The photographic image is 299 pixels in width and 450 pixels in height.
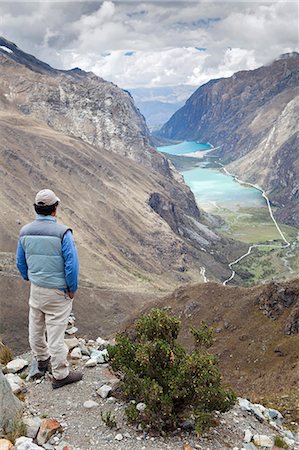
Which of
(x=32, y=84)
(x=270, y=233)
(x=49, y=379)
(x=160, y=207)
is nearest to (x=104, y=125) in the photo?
(x=32, y=84)

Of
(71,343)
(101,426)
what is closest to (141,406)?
(101,426)

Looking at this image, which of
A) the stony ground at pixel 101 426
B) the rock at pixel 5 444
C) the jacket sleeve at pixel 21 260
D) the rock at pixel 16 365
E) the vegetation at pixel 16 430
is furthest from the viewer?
the rock at pixel 16 365

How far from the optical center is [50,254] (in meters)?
8.95

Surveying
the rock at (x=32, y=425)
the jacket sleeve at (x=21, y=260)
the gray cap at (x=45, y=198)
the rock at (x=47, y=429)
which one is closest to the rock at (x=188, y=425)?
the rock at (x=47, y=429)

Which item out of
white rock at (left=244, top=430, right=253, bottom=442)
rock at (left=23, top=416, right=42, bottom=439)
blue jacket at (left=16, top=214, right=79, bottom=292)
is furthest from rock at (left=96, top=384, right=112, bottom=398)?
white rock at (left=244, top=430, right=253, bottom=442)

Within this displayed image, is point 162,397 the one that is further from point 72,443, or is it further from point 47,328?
point 47,328

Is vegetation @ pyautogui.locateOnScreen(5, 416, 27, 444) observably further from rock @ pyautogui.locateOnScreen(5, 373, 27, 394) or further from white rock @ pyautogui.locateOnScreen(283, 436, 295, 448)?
white rock @ pyautogui.locateOnScreen(283, 436, 295, 448)

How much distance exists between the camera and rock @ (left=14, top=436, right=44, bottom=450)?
23.8ft

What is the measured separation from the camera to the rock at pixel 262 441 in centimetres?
943

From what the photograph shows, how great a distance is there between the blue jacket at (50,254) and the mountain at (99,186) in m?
57.2

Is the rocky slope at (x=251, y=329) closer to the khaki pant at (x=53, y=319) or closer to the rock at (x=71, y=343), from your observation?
the rock at (x=71, y=343)

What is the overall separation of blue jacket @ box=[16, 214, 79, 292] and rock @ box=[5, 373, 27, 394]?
7.42 feet

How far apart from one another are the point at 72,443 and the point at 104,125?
14202 cm

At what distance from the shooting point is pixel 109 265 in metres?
79.3
